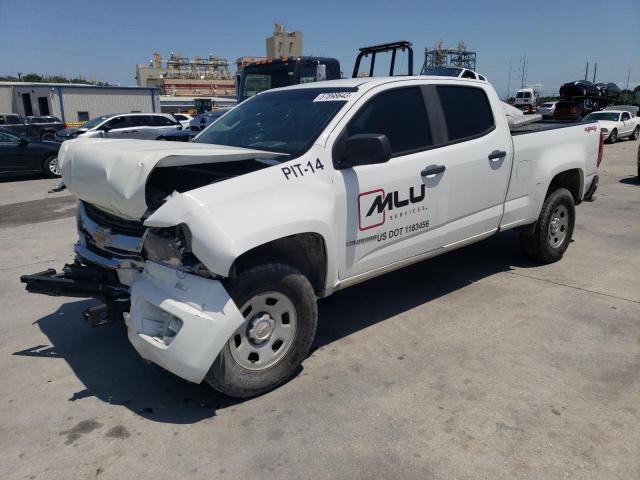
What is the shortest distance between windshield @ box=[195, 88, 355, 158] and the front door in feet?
0.79

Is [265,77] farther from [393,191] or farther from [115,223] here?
[115,223]

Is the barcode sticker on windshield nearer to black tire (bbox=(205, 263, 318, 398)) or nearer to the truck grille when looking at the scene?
black tire (bbox=(205, 263, 318, 398))

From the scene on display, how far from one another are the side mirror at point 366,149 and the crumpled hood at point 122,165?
50 cm

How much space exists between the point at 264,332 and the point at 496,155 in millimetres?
2733

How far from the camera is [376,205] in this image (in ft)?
12.1

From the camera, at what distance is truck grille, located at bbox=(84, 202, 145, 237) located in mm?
3333

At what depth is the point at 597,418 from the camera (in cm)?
296

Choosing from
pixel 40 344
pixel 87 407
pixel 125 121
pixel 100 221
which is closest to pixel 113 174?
pixel 100 221

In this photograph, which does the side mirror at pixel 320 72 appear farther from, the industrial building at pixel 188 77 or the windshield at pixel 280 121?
the industrial building at pixel 188 77

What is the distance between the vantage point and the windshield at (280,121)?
370 cm

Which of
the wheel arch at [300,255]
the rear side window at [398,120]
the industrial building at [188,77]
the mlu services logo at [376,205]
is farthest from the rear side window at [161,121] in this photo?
the industrial building at [188,77]

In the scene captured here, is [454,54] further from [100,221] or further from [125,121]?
[100,221]

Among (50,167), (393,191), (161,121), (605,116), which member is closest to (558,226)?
(393,191)

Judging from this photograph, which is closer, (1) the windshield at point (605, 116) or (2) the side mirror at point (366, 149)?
(2) the side mirror at point (366, 149)
